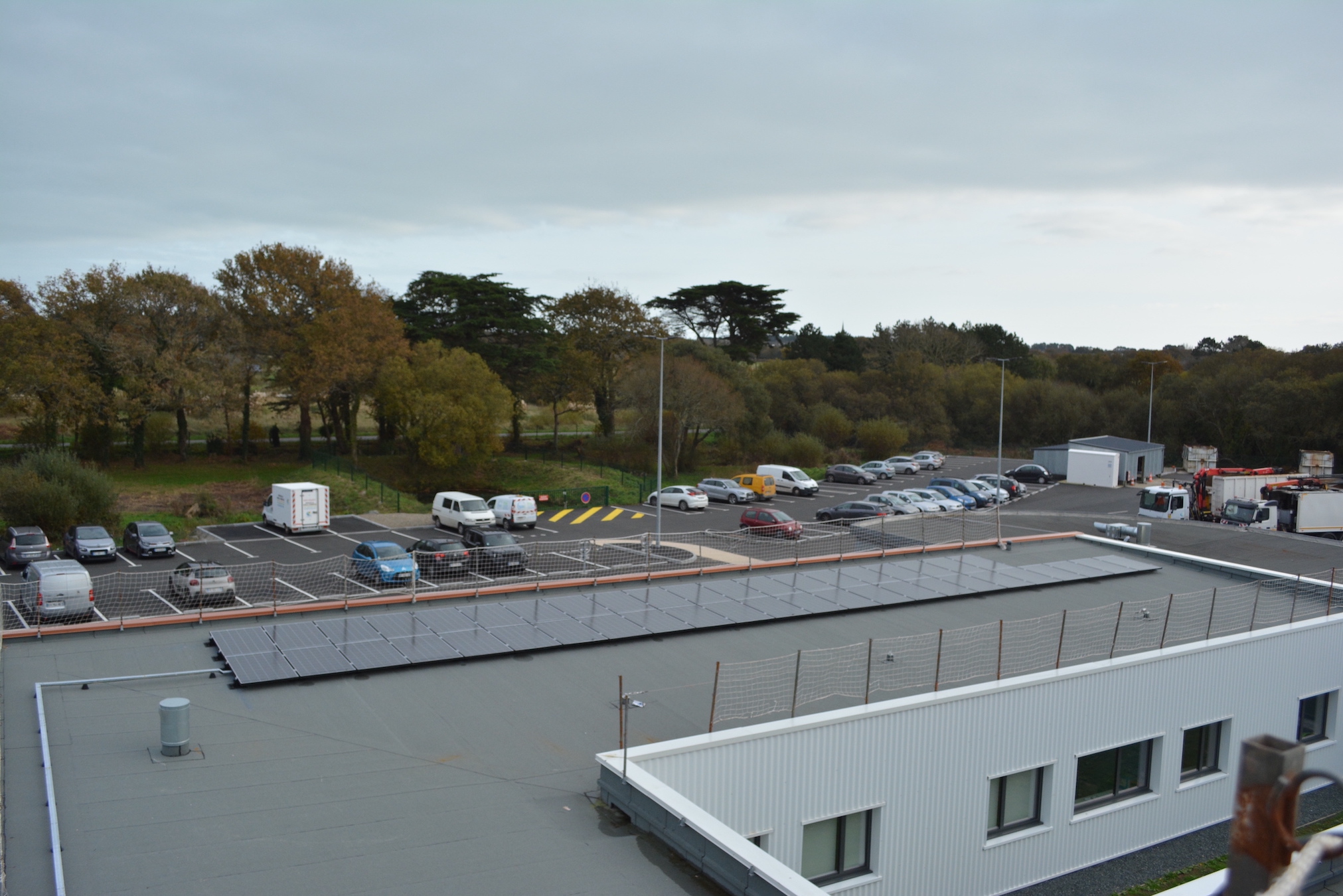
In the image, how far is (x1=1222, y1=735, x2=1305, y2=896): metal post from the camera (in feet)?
7.02

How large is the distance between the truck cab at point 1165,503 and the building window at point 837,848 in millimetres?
36452

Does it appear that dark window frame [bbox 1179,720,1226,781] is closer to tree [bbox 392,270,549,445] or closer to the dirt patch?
the dirt patch

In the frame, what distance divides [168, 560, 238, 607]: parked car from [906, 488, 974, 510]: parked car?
32445mm

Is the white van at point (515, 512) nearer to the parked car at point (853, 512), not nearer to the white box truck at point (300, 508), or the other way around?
the white box truck at point (300, 508)

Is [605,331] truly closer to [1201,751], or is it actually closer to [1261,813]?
[1201,751]

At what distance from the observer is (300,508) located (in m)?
37.3

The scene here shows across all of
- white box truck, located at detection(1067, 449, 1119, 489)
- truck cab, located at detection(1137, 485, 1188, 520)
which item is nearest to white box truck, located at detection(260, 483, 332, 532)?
truck cab, located at detection(1137, 485, 1188, 520)

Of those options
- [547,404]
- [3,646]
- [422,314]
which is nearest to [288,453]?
[422,314]

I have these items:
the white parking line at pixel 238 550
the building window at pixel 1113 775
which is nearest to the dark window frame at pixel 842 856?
the building window at pixel 1113 775

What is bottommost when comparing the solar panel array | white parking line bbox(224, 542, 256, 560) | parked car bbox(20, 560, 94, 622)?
white parking line bbox(224, 542, 256, 560)

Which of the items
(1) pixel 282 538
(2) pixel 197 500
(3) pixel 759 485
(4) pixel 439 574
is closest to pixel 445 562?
Result: (4) pixel 439 574

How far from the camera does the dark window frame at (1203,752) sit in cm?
1434

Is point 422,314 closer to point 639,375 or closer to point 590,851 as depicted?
point 639,375

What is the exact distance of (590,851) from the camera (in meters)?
7.85
